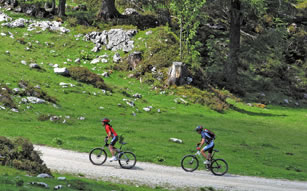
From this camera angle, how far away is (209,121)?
3991 cm

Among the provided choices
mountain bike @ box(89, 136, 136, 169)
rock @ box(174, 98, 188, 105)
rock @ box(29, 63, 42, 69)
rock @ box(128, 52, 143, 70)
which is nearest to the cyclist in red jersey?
mountain bike @ box(89, 136, 136, 169)

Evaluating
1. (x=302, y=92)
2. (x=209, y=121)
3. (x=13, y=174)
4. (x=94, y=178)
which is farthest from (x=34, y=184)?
(x=302, y=92)

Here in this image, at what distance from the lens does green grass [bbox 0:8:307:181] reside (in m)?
26.6

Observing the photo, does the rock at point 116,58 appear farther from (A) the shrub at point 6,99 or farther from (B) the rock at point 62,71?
(A) the shrub at point 6,99

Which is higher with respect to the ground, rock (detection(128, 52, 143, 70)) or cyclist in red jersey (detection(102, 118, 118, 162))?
rock (detection(128, 52, 143, 70))

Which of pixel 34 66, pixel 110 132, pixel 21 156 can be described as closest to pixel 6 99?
pixel 34 66

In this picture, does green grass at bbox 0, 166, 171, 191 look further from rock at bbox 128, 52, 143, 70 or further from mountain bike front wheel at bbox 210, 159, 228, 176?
rock at bbox 128, 52, 143, 70

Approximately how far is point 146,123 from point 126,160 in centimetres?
1312

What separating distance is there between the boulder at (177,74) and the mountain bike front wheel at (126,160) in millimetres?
27390

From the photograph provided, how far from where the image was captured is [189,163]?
23.7 m

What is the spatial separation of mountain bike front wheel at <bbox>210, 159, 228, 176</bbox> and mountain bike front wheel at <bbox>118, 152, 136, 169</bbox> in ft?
16.4

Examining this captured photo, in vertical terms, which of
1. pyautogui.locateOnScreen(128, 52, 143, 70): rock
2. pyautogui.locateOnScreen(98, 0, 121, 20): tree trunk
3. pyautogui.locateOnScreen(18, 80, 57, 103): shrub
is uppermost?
pyautogui.locateOnScreen(98, 0, 121, 20): tree trunk

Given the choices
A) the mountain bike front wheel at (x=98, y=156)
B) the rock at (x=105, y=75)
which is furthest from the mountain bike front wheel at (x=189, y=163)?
the rock at (x=105, y=75)

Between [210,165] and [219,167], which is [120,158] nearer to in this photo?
[210,165]
